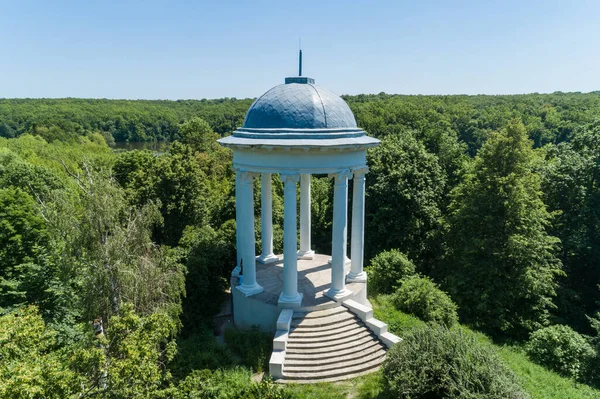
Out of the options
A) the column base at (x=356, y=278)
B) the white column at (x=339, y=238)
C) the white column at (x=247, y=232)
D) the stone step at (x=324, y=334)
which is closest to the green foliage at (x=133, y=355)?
the stone step at (x=324, y=334)

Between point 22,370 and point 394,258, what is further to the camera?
point 394,258

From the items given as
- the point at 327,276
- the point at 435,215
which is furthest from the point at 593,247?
the point at 327,276

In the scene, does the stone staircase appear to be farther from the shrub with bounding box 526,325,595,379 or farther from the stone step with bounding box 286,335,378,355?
the shrub with bounding box 526,325,595,379

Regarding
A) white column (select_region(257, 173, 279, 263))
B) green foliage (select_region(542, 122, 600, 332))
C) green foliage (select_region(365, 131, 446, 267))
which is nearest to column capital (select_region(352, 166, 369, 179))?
white column (select_region(257, 173, 279, 263))

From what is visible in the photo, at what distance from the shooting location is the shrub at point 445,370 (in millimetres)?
12336

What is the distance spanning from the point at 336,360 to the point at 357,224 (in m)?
6.93

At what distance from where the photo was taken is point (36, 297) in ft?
72.8

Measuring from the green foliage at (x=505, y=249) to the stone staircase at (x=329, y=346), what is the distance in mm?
9712

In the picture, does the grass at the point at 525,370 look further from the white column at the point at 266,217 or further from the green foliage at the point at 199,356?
the green foliage at the point at 199,356

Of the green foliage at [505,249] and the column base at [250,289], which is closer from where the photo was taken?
the column base at [250,289]

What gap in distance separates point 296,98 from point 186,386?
12.5 m

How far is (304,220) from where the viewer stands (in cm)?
2503

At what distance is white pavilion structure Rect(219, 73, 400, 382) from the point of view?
1661 cm

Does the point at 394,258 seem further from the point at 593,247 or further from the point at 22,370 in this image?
the point at 22,370
